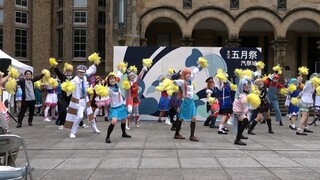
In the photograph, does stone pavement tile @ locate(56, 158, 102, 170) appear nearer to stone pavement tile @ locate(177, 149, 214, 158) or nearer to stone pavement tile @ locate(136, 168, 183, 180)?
stone pavement tile @ locate(136, 168, 183, 180)

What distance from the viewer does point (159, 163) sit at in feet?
26.1

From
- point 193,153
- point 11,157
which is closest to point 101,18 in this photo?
point 193,153

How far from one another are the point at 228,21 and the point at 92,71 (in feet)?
49.1

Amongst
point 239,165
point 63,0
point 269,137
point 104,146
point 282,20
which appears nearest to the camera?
point 239,165

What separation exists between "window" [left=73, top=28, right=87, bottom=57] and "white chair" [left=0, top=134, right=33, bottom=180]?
2620 centimetres

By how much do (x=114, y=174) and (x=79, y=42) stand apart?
2537 cm

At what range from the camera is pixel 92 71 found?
12320 millimetres

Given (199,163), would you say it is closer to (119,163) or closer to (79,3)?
(119,163)

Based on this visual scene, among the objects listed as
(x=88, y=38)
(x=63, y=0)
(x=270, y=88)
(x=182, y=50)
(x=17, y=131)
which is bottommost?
(x=17, y=131)

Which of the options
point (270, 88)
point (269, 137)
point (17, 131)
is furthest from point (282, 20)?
point (17, 131)

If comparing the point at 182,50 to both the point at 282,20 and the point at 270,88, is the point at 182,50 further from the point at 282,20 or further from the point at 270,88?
the point at 282,20

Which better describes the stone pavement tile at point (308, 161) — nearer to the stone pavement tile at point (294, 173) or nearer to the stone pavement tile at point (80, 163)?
the stone pavement tile at point (294, 173)

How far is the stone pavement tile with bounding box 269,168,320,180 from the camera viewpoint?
6858 mm

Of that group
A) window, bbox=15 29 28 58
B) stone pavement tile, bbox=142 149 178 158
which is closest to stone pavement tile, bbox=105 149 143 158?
stone pavement tile, bbox=142 149 178 158
